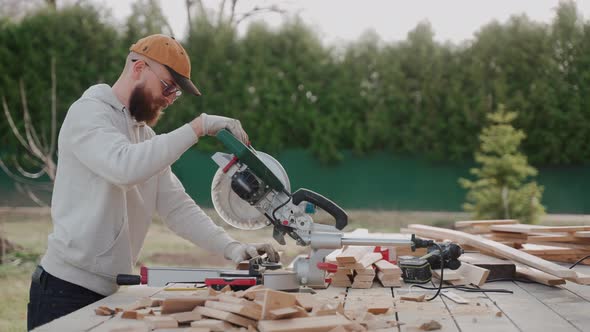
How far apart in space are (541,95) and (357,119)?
3.04 m

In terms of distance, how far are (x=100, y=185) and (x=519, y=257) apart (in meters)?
1.78

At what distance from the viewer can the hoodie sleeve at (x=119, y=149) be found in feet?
7.54

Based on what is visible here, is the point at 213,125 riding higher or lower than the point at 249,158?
higher

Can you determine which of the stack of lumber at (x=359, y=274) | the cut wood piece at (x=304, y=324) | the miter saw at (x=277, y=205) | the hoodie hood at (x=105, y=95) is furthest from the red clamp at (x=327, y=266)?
the hoodie hood at (x=105, y=95)

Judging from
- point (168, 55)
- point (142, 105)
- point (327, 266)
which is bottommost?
point (327, 266)

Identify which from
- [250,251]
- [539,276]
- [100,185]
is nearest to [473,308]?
[539,276]

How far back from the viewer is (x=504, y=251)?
319 centimetres

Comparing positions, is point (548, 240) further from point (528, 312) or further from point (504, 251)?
point (528, 312)

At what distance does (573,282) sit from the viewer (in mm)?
2791

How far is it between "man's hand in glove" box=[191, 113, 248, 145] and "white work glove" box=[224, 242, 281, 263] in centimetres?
48

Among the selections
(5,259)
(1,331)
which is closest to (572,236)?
(1,331)

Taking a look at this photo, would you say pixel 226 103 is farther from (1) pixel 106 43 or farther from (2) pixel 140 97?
(2) pixel 140 97

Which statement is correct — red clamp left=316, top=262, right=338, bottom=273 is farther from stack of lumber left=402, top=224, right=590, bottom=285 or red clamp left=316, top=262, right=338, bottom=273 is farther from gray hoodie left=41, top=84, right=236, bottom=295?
stack of lumber left=402, top=224, right=590, bottom=285

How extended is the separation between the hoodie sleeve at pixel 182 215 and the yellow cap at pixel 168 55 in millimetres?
450
